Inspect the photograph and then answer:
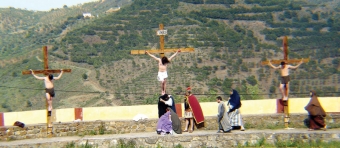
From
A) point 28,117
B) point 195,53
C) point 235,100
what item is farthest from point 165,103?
point 195,53

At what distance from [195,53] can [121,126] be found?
30.0m

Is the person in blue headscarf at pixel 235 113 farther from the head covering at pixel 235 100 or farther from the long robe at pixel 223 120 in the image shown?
the long robe at pixel 223 120

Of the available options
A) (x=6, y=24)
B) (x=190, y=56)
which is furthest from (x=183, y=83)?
(x=6, y=24)

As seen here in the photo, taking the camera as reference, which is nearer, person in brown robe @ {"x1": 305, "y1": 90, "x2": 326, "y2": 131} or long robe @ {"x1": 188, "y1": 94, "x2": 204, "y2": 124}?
person in brown robe @ {"x1": 305, "y1": 90, "x2": 326, "y2": 131}

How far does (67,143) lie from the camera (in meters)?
18.6

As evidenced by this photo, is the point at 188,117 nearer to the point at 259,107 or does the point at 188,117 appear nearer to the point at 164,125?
the point at 164,125

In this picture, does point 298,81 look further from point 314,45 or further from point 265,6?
point 265,6

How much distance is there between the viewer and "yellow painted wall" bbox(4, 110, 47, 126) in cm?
2590

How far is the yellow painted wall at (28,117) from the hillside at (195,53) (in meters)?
13.7

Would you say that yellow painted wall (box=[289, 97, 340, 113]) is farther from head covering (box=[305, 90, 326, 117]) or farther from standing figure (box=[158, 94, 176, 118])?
standing figure (box=[158, 94, 176, 118])

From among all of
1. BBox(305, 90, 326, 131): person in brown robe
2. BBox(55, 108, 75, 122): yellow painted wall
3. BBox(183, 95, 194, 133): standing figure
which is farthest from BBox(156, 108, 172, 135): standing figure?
BBox(55, 108, 75, 122): yellow painted wall

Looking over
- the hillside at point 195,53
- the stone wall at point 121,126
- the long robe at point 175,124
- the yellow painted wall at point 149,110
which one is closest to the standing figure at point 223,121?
the stone wall at point 121,126

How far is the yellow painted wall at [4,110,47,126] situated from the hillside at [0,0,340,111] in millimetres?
13660

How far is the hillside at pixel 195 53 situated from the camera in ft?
149
